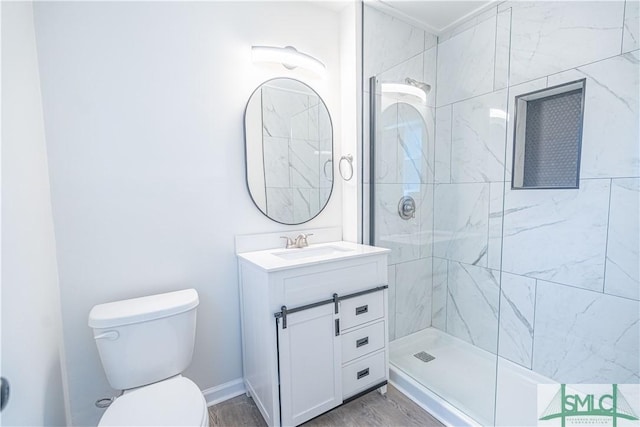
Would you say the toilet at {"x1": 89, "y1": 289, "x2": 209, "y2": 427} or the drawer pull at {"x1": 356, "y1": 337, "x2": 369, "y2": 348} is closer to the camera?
the toilet at {"x1": 89, "y1": 289, "x2": 209, "y2": 427}

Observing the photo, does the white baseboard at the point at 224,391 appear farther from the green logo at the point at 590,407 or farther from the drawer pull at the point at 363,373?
the green logo at the point at 590,407

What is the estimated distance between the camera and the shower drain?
2.16 m

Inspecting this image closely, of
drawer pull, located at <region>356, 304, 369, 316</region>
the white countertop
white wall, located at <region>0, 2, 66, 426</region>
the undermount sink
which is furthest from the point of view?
the undermount sink

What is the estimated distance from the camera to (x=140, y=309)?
1.31 m

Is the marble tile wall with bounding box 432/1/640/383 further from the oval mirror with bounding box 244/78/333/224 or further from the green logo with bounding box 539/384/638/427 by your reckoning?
the oval mirror with bounding box 244/78/333/224

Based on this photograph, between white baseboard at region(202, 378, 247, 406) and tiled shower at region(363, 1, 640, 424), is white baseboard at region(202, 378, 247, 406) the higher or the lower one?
the lower one

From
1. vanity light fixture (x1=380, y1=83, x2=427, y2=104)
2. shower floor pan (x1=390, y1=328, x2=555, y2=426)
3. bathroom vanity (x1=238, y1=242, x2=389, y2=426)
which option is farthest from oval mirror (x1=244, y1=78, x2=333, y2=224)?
shower floor pan (x1=390, y1=328, x2=555, y2=426)

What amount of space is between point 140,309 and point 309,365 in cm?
85

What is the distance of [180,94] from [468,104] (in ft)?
6.41

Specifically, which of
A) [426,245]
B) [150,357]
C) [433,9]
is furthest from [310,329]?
[433,9]

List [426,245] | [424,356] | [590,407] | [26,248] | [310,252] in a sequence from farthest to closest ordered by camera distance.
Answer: [426,245] < [424,356] < [310,252] < [590,407] < [26,248]

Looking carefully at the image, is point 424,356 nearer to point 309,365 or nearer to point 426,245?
point 426,245

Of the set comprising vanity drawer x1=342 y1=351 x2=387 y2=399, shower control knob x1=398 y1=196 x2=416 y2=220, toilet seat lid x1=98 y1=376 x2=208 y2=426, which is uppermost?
shower control knob x1=398 y1=196 x2=416 y2=220

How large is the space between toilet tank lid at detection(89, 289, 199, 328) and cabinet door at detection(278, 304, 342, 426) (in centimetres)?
48
